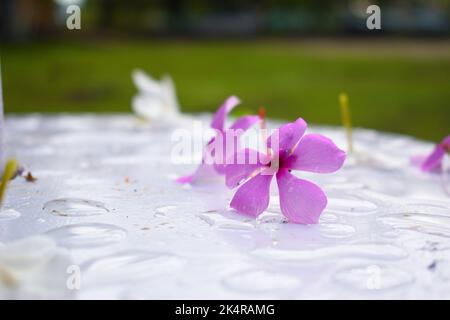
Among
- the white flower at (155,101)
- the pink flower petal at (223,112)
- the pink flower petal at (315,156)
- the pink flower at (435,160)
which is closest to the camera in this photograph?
the pink flower petal at (315,156)

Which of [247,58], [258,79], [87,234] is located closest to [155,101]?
[87,234]

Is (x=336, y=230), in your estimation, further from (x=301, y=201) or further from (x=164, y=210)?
(x=164, y=210)

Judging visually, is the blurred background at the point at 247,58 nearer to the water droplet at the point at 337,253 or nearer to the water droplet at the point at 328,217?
the water droplet at the point at 328,217

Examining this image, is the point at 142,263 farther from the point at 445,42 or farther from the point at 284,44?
the point at 445,42

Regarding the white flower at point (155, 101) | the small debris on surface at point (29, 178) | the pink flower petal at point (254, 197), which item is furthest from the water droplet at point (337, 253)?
the white flower at point (155, 101)

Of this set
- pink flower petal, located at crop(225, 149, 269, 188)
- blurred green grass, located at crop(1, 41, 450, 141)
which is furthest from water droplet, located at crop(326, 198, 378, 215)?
blurred green grass, located at crop(1, 41, 450, 141)
